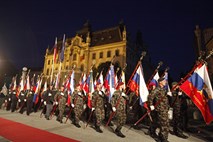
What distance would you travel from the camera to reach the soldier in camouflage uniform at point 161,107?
6.01 meters

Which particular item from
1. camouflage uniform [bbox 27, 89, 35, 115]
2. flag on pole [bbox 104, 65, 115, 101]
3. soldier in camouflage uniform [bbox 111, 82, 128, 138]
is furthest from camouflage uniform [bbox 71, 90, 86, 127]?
camouflage uniform [bbox 27, 89, 35, 115]

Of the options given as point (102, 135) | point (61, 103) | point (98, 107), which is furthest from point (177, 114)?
point (61, 103)

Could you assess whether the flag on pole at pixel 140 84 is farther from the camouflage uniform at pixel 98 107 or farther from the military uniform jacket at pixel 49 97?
the military uniform jacket at pixel 49 97

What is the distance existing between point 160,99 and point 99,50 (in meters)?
44.2

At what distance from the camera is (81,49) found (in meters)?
52.9

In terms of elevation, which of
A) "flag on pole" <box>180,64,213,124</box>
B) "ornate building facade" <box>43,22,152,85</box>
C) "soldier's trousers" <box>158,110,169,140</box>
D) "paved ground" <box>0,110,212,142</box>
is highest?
"ornate building facade" <box>43,22,152,85</box>

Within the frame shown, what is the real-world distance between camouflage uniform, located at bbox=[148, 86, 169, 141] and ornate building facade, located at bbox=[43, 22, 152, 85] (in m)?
37.4

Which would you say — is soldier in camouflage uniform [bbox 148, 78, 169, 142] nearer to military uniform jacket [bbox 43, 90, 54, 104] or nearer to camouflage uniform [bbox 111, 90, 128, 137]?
camouflage uniform [bbox 111, 90, 128, 137]

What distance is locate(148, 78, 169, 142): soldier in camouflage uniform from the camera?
6.01m

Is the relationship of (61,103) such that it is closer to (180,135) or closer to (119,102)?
(119,102)

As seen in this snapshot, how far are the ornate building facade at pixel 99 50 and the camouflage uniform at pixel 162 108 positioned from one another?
37.4m

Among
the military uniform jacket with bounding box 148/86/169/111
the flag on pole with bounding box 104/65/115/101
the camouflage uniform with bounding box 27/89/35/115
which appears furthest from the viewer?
the camouflage uniform with bounding box 27/89/35/115

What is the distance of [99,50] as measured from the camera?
49688 millimetres

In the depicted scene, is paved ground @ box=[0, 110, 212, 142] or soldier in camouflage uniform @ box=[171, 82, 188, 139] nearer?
paved ground @ box=[0, 110, 212, 142]
